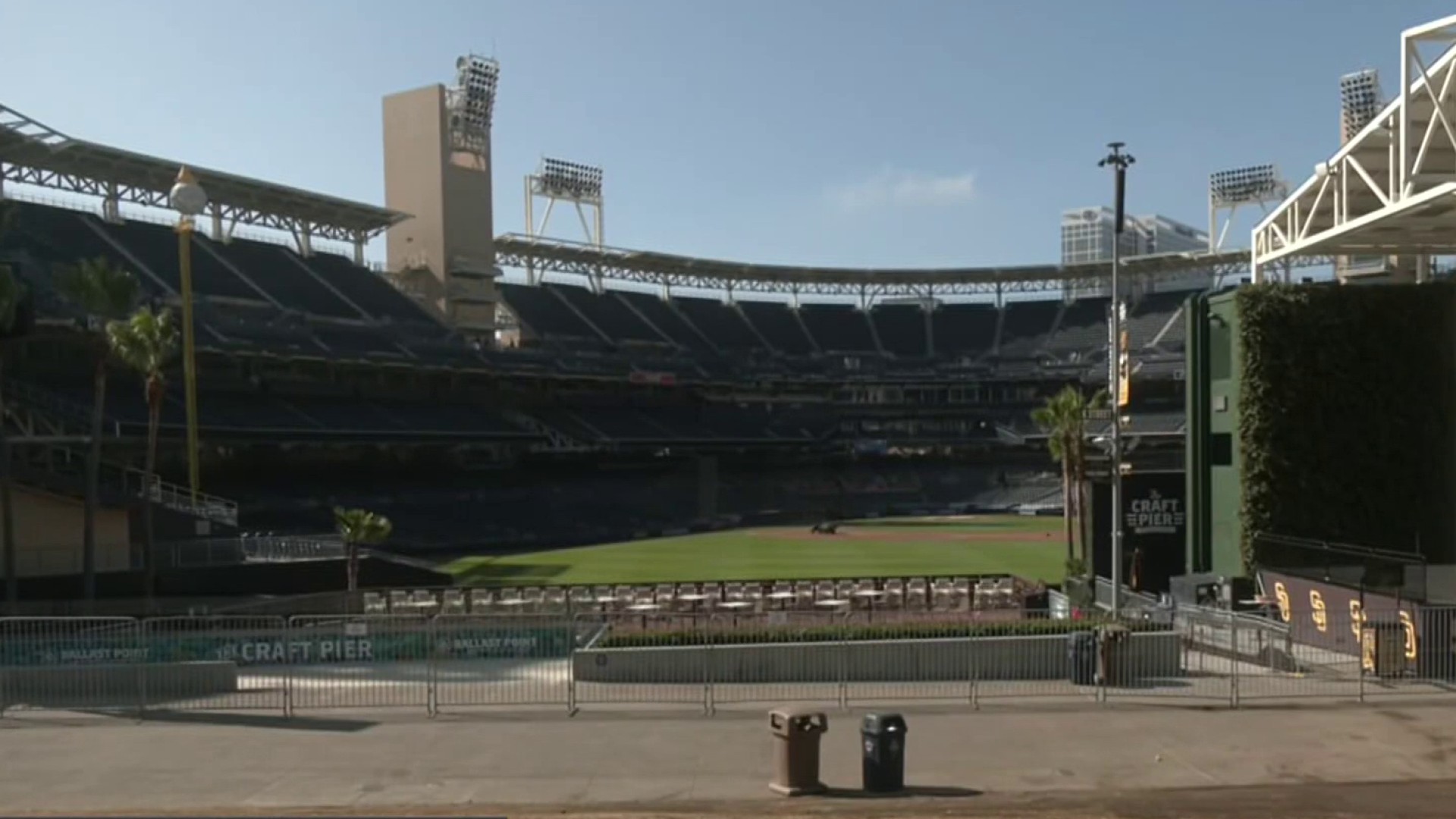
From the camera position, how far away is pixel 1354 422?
2938 centimetres

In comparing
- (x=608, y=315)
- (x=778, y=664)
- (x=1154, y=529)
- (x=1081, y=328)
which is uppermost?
(x=608, y=315)

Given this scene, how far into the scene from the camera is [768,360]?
3831 inches

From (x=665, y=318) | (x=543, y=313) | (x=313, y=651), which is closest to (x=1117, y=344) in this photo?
(x=313, y=651)

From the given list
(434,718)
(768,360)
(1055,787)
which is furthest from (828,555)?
(768,360)

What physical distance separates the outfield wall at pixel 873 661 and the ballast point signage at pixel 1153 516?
40.7 ft

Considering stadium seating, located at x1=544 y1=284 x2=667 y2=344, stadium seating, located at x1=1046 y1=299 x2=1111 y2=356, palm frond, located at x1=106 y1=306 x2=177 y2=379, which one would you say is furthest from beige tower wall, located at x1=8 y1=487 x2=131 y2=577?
stadium seating, located at x1=1046 y1=299 x2=1111 y2=356

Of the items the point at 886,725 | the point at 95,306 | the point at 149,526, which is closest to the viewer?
the point at 886,725

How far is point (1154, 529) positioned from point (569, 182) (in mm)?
73545

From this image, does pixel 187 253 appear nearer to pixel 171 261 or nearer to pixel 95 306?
pixel 95 306

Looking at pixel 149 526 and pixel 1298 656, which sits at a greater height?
pixel 149 526

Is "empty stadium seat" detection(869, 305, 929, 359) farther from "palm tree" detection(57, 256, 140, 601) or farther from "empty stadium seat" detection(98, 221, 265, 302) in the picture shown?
"palm tree" detection(57, 256, 140, 601)

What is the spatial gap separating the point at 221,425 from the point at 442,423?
1514 cm

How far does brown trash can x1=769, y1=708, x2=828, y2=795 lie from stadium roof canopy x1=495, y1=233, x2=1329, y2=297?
7520cm

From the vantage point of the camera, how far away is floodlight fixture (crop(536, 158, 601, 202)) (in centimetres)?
9706
